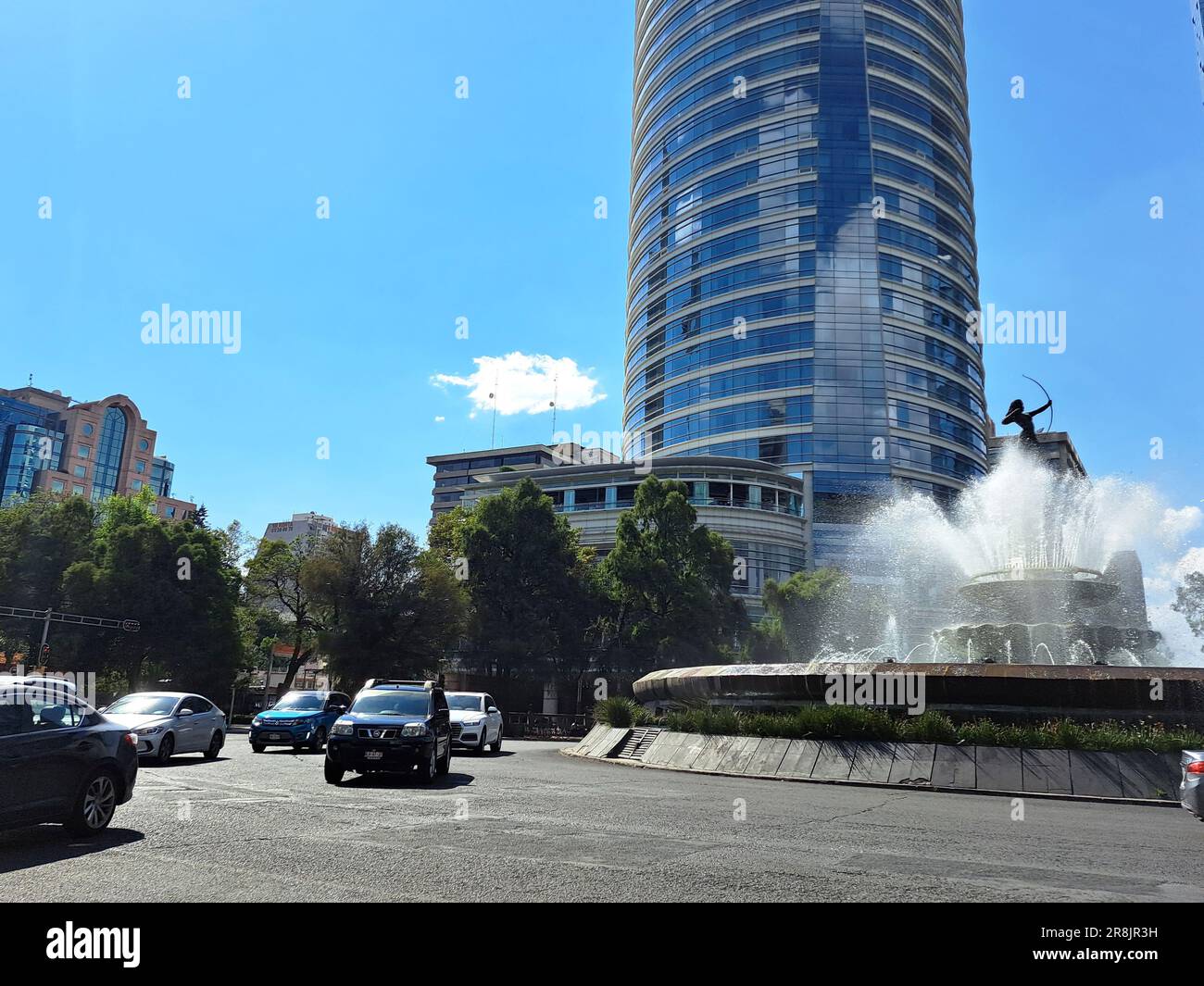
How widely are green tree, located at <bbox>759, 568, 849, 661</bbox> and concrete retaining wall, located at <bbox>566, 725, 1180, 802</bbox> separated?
127 feet

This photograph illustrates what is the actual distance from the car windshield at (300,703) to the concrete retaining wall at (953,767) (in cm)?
1011

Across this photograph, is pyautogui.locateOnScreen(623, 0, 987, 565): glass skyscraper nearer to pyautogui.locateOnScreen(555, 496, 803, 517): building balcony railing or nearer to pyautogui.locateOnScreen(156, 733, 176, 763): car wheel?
pyautogui.locateOnScreen(555, 496, 803, 517): building balcony railing

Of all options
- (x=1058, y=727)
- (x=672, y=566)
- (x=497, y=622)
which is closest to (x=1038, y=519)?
(x=1058, y=727)

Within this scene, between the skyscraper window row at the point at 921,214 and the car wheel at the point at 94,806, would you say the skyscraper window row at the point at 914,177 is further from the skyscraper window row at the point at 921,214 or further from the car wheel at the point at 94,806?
the car wheel at the point at 94,806

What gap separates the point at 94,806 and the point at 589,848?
181 inches

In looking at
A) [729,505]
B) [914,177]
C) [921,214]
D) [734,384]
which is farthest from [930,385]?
[729,505]

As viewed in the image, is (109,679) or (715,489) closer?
(109,679)

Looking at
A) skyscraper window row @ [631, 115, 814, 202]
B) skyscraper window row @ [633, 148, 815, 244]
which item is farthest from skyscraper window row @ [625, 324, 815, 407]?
skyscraper window row @ [631, 115, 814, 202]

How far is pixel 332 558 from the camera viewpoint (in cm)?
4684

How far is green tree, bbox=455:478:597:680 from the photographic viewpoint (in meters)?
50.2

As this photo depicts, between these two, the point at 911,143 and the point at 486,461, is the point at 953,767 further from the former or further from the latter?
the point at 486,461

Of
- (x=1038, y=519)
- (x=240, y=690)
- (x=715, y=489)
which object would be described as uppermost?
(x=715, y=489)
